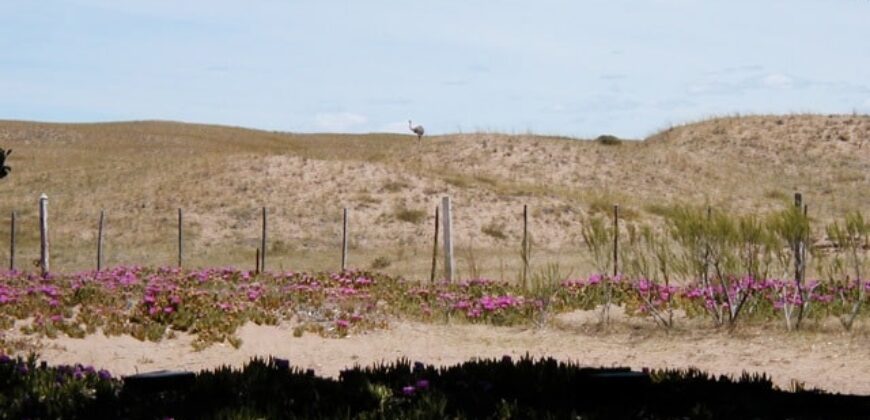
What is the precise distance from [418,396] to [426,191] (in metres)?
36.2

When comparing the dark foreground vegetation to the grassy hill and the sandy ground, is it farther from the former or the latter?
the grassy hill

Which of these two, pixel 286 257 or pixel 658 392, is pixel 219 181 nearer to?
pixel 286 257

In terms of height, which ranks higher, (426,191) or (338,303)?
(426,191)

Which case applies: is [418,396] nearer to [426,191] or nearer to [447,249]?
[447,249]

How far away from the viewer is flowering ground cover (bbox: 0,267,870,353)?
50.4 ft

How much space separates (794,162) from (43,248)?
42537 millimetres

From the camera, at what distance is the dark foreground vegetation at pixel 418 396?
6.40 metres

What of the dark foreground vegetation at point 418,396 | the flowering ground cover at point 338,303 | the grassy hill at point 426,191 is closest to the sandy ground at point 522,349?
the flowering ground cover at point 338,303

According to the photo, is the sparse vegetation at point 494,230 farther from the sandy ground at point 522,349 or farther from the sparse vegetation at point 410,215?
the sandy ground at point 522,349

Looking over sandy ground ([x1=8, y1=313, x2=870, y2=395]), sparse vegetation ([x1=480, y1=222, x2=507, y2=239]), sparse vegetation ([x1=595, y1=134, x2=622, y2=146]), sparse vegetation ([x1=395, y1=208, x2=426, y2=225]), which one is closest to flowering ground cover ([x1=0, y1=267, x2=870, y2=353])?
sandy ground ([x1=8, y1=313, x2=870, y2=395])

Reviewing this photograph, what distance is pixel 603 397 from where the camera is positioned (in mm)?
6980

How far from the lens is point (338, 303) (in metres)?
17.4

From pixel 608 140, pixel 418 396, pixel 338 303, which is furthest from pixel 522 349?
pixel 608 140

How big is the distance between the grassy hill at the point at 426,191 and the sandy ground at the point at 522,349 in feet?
35.9
